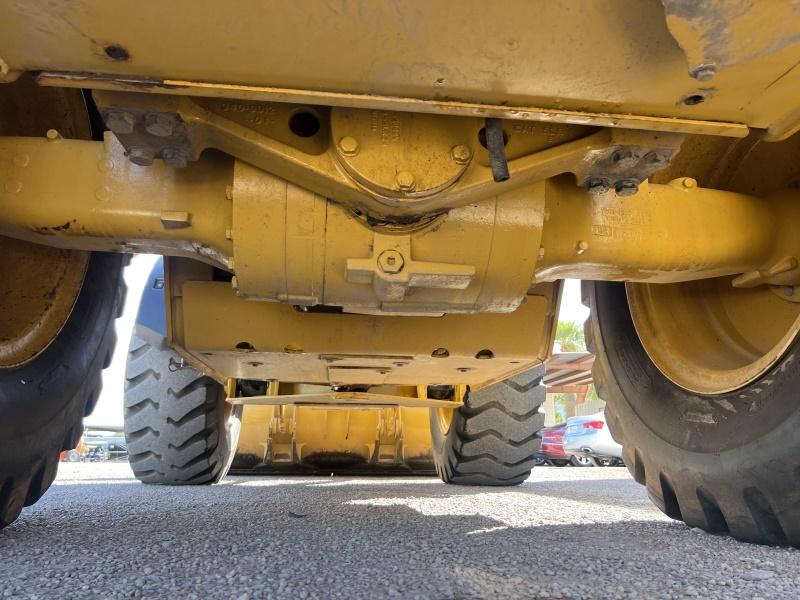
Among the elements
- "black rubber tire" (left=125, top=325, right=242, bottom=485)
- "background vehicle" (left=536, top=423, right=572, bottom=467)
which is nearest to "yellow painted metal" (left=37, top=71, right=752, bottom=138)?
"black rubber tire" (left=125, top=325, right=242, bottom=485)

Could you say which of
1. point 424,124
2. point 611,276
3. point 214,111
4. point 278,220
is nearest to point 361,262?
point 278,220

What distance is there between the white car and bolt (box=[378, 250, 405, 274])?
10667mm

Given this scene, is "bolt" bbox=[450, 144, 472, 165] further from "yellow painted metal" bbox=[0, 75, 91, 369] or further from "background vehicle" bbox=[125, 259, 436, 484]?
"background vehicle" bbox=[125, 259, 436, 484]

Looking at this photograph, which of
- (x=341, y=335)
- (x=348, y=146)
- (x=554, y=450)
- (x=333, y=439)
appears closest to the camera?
(x=348, y=146)

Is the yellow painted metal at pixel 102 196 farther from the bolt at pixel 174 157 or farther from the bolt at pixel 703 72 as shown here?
the bolt at pixel 703 72

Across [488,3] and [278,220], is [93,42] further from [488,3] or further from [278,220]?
[488,3]

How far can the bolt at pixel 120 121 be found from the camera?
1.03 m

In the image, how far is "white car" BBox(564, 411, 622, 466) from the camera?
35.8 ft

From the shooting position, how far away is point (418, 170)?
1.15 m

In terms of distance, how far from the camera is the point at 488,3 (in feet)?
2.61

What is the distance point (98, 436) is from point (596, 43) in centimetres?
2026

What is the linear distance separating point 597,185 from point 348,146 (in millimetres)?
602

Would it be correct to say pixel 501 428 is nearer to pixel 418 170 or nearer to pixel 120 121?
pixel 418 170

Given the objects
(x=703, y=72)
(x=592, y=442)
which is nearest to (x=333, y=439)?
(x=703, y=72)
